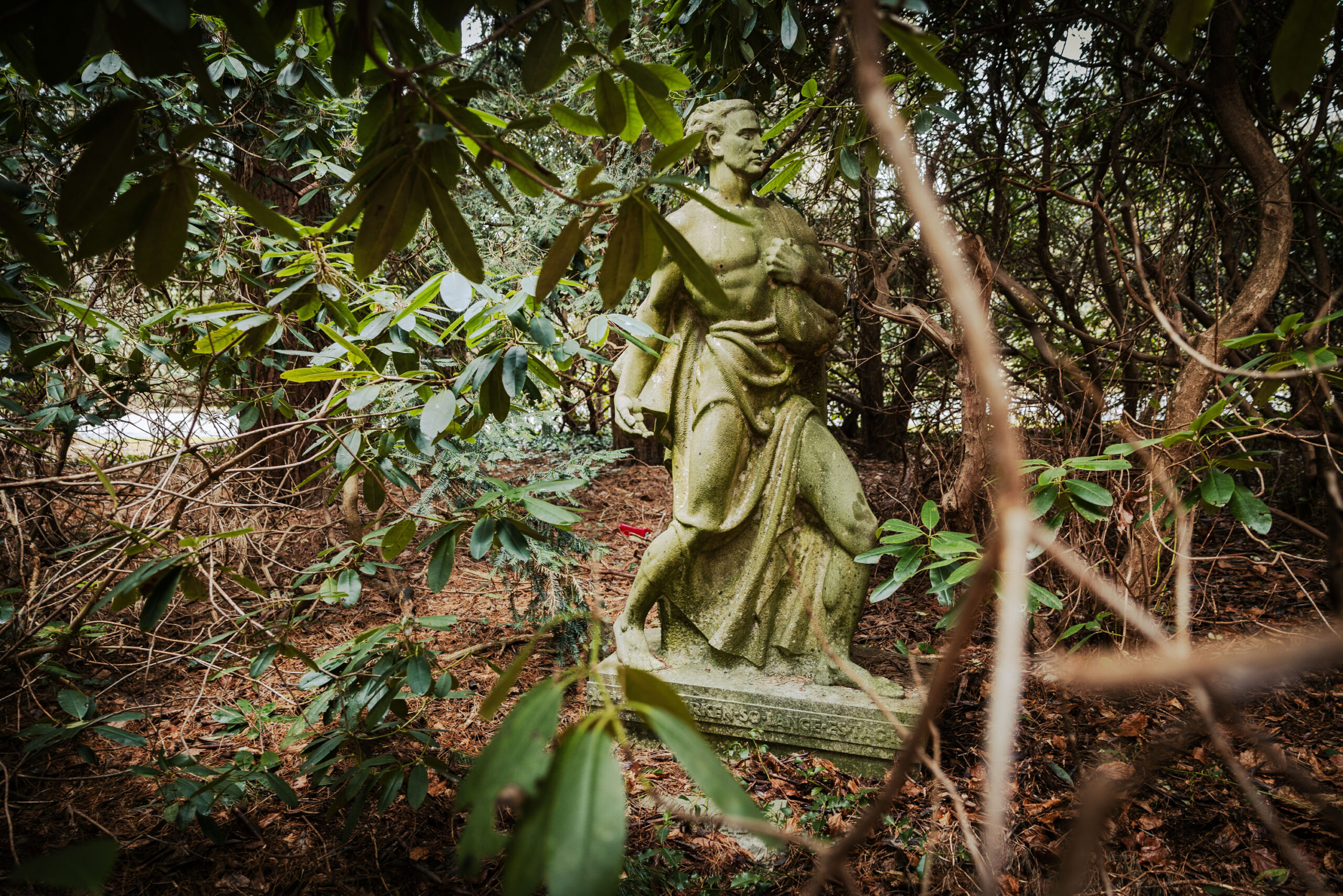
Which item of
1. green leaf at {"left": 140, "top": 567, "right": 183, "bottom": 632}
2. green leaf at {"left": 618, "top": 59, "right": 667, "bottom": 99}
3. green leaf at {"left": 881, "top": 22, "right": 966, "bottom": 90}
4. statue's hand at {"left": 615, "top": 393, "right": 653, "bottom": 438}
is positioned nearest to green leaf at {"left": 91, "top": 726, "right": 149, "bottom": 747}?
green leaf at {"left": 140, "top": 567, "right": 183, "bottom": 632}

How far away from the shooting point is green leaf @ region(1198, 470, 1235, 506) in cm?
186

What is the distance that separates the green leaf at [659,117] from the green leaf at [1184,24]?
698 millimetres

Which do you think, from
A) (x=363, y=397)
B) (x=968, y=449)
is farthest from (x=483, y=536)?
(x=968, y=449)

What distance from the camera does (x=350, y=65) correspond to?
1.07 meters

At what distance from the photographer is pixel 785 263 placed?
8.23 feet

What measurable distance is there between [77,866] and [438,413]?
44.4 inches

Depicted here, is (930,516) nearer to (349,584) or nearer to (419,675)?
(419,675)

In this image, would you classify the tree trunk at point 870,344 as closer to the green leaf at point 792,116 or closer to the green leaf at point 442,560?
the green leaf at point 792,116

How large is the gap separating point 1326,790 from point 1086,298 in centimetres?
290

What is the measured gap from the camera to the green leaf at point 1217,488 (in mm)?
1856

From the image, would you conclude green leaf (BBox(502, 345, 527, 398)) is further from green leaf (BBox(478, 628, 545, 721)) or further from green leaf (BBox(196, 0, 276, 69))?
green leaf (BBox(478, 628, 545, 721))

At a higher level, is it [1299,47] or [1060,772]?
[1299,47]

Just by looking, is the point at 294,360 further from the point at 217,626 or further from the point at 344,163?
the point at 217,626

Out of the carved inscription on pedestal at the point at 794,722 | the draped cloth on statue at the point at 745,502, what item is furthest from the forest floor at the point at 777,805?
the draped cloth on statue at the point at 745,502
